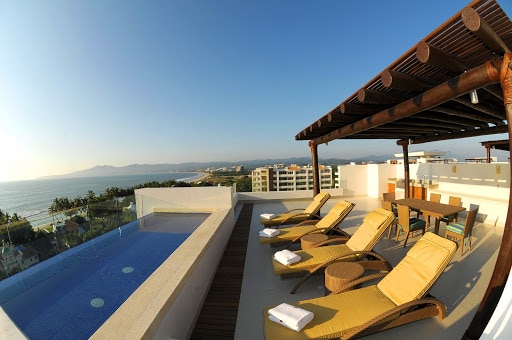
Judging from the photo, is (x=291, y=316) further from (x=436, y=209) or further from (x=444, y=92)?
(x=436, y=209)

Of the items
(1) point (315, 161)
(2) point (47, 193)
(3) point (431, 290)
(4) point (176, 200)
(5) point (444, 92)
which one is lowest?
(2) point (47, 193)

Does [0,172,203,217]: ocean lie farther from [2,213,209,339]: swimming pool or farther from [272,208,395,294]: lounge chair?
[272,208,395,294]: lounge chair

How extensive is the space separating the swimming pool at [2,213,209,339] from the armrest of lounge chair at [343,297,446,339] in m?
3.39

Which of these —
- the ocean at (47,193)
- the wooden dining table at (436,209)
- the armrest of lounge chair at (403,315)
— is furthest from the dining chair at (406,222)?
the ocean at (47,193)

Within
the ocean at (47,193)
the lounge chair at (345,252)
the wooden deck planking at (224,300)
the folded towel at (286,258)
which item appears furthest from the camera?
the ocean at (47,193)

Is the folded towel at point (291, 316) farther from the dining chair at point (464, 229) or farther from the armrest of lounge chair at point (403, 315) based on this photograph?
the dining chair at point (464, 229)

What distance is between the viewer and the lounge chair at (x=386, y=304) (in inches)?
83.0

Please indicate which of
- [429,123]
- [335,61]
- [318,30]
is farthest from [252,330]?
[335,61]

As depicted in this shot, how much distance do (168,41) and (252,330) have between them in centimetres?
1227

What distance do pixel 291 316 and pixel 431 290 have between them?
8.04 feet

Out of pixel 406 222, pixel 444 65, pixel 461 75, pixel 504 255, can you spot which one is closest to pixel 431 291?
pixel 504 255

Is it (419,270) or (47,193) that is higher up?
(419,270)

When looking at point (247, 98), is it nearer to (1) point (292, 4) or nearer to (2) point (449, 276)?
(1) point (292, 4)

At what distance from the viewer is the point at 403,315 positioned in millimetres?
2324
